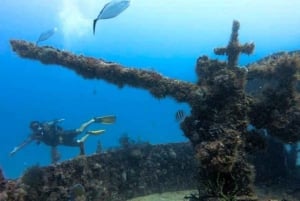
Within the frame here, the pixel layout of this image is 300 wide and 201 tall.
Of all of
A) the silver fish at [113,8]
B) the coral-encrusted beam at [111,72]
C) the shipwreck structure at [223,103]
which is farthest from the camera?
the coral-encrusted beam at [111,72]

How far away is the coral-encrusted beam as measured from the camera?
10648 mm

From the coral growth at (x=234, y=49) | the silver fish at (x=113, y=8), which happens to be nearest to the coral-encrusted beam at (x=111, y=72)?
the coral growth at (x=234, y=49)

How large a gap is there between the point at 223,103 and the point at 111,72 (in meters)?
3.49

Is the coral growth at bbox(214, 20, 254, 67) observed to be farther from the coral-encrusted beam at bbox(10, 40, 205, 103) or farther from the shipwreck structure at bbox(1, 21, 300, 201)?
the coral-encrusted beam at bbox(10, 40, 205, 103)

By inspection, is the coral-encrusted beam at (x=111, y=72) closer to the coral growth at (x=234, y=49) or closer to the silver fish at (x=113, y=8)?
the coral growth at (x=234, y=49)

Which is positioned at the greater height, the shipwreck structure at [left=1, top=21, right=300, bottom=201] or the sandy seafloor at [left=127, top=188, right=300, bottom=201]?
the shipwreck structure at [left=1, top=21, right=300, bottom=201]

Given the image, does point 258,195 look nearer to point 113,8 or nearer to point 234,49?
point 234,49

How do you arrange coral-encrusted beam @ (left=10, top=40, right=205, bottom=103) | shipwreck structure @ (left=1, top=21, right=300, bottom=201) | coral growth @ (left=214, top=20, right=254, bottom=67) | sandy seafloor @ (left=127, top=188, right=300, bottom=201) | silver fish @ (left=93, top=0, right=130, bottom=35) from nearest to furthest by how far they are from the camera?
1. shipwreck structure @ (left=1, top=21, right=300, bottom=201)
2. silver fish @ (left=93, top=0, right=130, bottom=35)
3. coral-encrusted beam @ (left=10, top=40, right=205, bottom=103)
4. coral growth @ (left=214, top=20, right=254, bottom=67)
5. sandy seafloor @ (left=127, top=188, right=300, bottom=201)

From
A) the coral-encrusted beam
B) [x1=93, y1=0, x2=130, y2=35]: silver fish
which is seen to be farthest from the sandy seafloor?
[x1=93, y1=0, x2=130, y2=35]: silver fish

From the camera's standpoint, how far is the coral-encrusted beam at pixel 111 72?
1065 centimetres

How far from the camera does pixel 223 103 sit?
9.37 m

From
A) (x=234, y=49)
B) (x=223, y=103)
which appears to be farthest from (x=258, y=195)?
(x=234, y=49)

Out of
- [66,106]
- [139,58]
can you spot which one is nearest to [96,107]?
[66,106]

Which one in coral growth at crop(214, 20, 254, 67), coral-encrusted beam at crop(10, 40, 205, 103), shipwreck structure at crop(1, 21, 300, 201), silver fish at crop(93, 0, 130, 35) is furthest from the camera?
coral growth at crop(214, 20, 254, 67)
